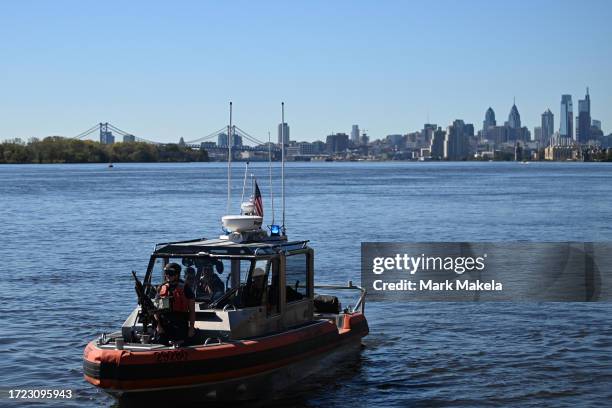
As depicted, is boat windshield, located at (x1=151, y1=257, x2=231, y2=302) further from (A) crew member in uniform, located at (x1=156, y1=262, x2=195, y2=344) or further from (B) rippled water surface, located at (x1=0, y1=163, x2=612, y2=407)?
(B) rippled water surface, located at (x1=0, y1=163, x2=612, y2=407)

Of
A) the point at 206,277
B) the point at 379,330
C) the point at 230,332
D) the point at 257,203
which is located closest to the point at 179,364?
the point at 230,332

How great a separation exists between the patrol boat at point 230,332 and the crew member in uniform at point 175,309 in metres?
0.11

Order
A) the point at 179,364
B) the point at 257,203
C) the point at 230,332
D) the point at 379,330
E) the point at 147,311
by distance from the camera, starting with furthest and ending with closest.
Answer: the point at 379,330 < the point at 257,203 < the point at 230,332 < the point at 147,311 < the point at 179,364

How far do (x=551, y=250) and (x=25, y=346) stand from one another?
2276cm

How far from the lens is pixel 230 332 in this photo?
1505cm

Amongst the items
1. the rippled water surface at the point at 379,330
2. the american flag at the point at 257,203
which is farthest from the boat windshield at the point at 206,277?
the rippled water surface at the point at 379,330

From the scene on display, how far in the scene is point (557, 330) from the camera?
22.7 m

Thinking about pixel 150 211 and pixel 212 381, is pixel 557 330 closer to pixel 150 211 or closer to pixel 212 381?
pixel 212 381

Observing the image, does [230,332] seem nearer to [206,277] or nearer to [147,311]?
[206,277]

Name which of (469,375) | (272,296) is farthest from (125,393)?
(469,375)

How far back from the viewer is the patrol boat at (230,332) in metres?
14.1

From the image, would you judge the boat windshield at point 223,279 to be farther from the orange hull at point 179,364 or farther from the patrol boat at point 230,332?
the orange hull at point 179,364

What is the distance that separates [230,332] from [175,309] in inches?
39.6

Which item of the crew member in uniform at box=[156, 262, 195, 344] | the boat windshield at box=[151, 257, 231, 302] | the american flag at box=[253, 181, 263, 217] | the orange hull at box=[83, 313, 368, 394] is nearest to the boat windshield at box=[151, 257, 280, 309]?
the boat windshield at box=[151, 257, 231, 302]
